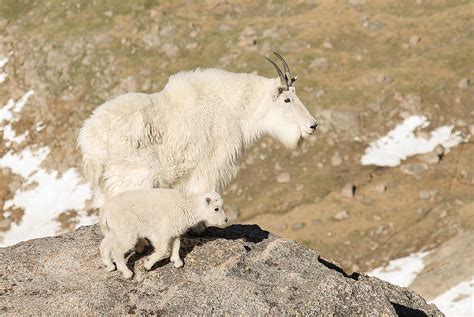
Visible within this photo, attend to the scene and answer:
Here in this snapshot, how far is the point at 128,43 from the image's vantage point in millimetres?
29797

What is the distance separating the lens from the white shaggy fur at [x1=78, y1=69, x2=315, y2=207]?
10.1m

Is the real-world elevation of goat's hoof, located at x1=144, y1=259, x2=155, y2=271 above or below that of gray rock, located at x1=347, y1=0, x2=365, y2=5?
above

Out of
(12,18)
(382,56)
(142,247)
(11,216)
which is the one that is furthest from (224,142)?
(12,18)

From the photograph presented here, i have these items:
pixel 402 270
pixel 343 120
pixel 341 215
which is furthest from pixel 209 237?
pixel 343 120

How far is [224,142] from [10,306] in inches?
169

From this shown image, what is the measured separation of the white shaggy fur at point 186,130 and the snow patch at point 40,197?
44.0 ft

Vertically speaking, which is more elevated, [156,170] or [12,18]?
[156,170]

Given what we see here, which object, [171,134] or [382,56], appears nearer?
[171,134]

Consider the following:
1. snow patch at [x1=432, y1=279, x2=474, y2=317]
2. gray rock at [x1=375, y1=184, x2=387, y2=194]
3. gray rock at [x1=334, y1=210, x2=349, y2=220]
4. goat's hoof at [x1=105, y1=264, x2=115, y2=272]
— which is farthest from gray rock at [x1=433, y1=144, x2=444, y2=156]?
goat's hoof at [x1=105, y1=264, x2=115, y2=272]

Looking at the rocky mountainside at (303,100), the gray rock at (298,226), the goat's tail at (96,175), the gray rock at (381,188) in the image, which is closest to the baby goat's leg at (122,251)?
the goat's tail at (96,175)

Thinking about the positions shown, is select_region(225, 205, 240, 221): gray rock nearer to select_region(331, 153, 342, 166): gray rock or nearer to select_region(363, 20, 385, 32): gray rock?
select_region(331, 153, 342, 166): gray rock

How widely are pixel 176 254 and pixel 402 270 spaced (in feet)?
39.6

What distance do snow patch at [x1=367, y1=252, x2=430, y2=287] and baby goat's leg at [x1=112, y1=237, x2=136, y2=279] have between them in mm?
11957

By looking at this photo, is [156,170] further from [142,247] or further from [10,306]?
[10,306]
